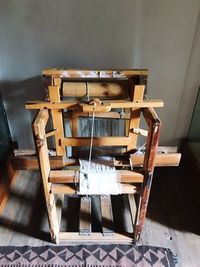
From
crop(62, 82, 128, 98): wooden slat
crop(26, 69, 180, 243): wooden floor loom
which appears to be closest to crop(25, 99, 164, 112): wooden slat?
crop(26, 69, 180, 243): wooden floor loom

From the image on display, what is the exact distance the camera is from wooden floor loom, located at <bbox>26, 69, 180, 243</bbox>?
3.00 ft

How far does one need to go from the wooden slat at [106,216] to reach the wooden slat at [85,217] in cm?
8

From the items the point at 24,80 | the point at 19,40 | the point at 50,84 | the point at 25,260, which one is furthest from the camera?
the point at 24,80

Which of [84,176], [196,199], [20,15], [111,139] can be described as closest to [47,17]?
[20,15]

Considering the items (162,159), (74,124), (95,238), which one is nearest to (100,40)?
(74,124)

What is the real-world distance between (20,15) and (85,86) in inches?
23.2

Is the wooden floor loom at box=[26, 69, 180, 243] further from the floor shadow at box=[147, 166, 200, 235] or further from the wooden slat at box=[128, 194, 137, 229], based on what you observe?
the floor shadow at box=[147, 166, 200, 235]

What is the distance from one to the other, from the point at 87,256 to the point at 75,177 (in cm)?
47

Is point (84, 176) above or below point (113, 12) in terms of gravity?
below

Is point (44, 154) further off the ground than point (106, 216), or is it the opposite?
point (44, 154)

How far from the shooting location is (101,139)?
1171mm

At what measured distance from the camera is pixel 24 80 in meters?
1.43

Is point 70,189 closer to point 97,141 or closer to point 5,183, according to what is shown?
point 97,141

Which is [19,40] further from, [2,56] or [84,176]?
[84,176]
